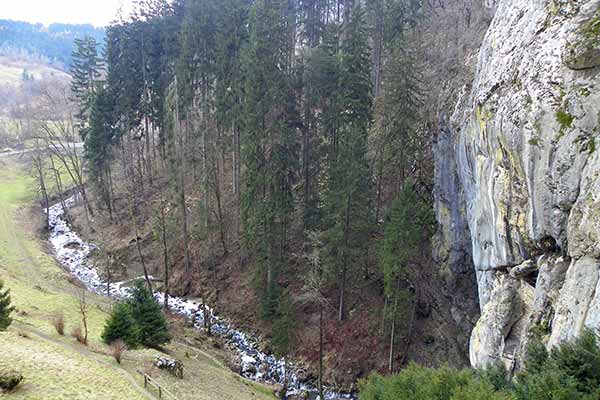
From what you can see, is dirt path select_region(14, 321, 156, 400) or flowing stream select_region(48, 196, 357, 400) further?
flowing stream select_region(48, 196, 357, 400)

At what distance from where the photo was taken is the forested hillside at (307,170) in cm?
2753

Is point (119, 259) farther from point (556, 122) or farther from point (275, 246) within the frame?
point (556, 122)

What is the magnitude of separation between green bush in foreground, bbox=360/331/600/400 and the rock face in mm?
1077

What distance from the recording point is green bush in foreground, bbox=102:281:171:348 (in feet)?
73.9

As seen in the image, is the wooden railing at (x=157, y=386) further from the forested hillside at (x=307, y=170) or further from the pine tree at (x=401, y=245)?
the pine tree at (x=401, y=245)

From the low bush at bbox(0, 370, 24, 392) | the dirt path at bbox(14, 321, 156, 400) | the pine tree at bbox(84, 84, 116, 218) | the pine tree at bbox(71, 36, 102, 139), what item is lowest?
the dirt path at bbox(14, 321, 156, 400)

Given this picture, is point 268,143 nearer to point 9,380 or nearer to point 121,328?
point 121,328

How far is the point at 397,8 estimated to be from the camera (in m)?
37.7

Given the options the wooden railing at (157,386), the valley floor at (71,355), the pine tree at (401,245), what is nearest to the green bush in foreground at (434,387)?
the wooden railing at (157,386)

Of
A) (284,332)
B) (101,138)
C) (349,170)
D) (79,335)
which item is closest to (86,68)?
(101,138)

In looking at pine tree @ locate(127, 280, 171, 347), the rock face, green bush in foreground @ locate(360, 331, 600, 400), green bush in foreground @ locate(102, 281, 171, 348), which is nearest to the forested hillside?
pine tree @ locate(127, 280, 171, 347)

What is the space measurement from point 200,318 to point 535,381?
1067 inches

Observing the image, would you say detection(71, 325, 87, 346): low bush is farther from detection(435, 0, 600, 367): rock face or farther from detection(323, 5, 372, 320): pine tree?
detection(435, 0, 600, 367): rock face

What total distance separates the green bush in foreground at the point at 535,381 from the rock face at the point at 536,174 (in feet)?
3.53
